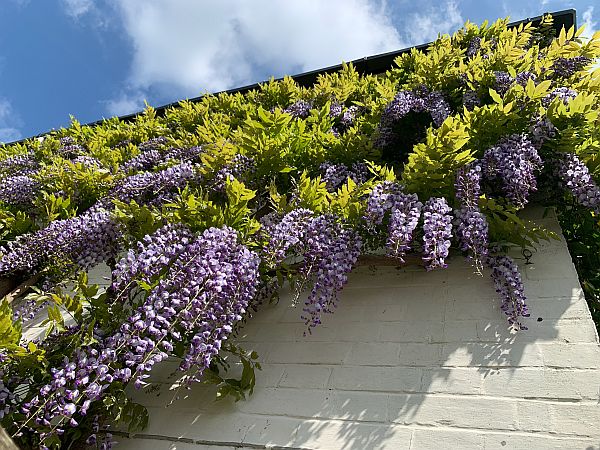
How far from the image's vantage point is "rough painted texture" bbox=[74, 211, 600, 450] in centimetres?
175

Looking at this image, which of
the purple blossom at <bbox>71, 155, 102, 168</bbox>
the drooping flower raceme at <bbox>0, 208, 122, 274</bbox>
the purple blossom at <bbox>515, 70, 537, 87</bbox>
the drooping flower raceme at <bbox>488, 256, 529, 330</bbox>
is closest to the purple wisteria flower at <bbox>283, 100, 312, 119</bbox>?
the purple blossom at <bbox>71, 155, 102, 168</bbox>

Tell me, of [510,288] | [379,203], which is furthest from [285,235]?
[510,288]

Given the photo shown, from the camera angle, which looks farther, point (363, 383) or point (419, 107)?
point (419, 107)

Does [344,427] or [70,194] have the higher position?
[70,194]

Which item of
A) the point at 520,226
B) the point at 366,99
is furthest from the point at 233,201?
the point at 366,99

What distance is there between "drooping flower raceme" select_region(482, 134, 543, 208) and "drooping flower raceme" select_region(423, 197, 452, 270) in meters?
0.36

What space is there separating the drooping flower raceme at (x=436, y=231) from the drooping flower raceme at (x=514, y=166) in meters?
0.36

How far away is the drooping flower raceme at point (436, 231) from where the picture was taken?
2127 millimetres

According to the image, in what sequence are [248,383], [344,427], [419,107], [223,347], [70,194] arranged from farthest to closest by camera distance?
[70,194]
[419,107]
[223,347]
[248,383]
[344,427]

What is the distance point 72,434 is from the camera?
2.10 meters

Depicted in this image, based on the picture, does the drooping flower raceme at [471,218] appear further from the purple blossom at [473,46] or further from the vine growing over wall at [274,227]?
the purple blossom at [473,46]

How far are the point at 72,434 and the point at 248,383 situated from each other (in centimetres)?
79

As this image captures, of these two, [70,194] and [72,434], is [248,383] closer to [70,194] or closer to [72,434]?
[72,434]

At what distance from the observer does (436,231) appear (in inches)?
85.9
